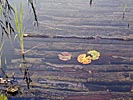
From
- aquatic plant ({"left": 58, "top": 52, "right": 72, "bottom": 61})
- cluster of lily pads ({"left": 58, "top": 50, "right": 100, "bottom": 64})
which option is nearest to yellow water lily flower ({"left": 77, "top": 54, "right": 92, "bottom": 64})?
cluster of lily pads ({"left": 58, "top": 50, "right": 100, "bottom": 64})

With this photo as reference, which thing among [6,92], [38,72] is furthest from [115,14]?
[6,92]

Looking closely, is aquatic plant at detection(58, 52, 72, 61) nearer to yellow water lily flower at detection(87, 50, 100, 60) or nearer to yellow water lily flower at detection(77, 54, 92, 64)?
yellow water lily flower at detection(77, 54, 92, 64)

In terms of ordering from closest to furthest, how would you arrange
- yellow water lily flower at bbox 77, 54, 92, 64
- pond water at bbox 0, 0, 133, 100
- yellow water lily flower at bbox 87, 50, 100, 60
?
pond water at bbox 0, 0, 133, 100
yellow water lily flower at bbox 77, 54, 92, 64
yellow water lily flower at bbox 87, 50, 100, 60

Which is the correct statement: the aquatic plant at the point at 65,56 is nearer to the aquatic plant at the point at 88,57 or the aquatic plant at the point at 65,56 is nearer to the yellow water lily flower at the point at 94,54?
the aquatic plant at the point at 88,57

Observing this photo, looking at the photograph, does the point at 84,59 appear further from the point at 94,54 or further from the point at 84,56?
the point at 94,54

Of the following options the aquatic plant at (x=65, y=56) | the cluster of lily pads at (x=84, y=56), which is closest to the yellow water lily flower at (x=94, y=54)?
the cluster of lily pads at (x=84, y=56)

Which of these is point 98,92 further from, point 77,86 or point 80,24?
point 80,24

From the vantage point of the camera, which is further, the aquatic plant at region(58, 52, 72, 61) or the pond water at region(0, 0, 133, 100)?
the aquatic plant at region(58, 52, 72, 61)
